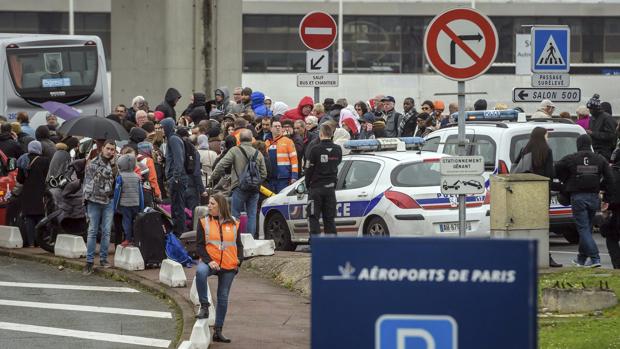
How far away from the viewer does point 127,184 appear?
59.5ft

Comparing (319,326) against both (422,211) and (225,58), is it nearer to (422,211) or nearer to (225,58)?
(422,211)

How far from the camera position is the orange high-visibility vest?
1283 centimetres

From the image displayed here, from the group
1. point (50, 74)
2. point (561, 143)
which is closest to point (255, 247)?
point (561, 143)

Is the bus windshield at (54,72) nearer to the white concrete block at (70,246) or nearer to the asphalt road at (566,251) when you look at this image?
the white concrete block at (70,246)

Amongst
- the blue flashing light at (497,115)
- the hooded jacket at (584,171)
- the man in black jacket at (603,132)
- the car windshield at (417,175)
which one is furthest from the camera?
A: the man in black jacket at (603,132)

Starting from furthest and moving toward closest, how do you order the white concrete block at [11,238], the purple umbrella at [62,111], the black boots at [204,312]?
the purple umbrella at [62,111] → the white concrete block at [11,238] → the black boots at [204,312]

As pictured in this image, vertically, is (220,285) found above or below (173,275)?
above

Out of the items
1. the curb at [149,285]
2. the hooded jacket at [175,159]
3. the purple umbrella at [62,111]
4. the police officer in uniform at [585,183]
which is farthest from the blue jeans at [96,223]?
the purple umbrella at [62,111]

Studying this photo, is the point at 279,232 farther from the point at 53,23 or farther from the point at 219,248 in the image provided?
the point at 53,23

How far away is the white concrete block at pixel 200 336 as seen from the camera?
12.2 metres

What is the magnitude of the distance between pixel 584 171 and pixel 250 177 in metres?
4.49

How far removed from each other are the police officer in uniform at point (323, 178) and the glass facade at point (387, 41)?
3665 cm

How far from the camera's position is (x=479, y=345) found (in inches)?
207

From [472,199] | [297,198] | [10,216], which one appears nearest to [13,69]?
[10,216]
